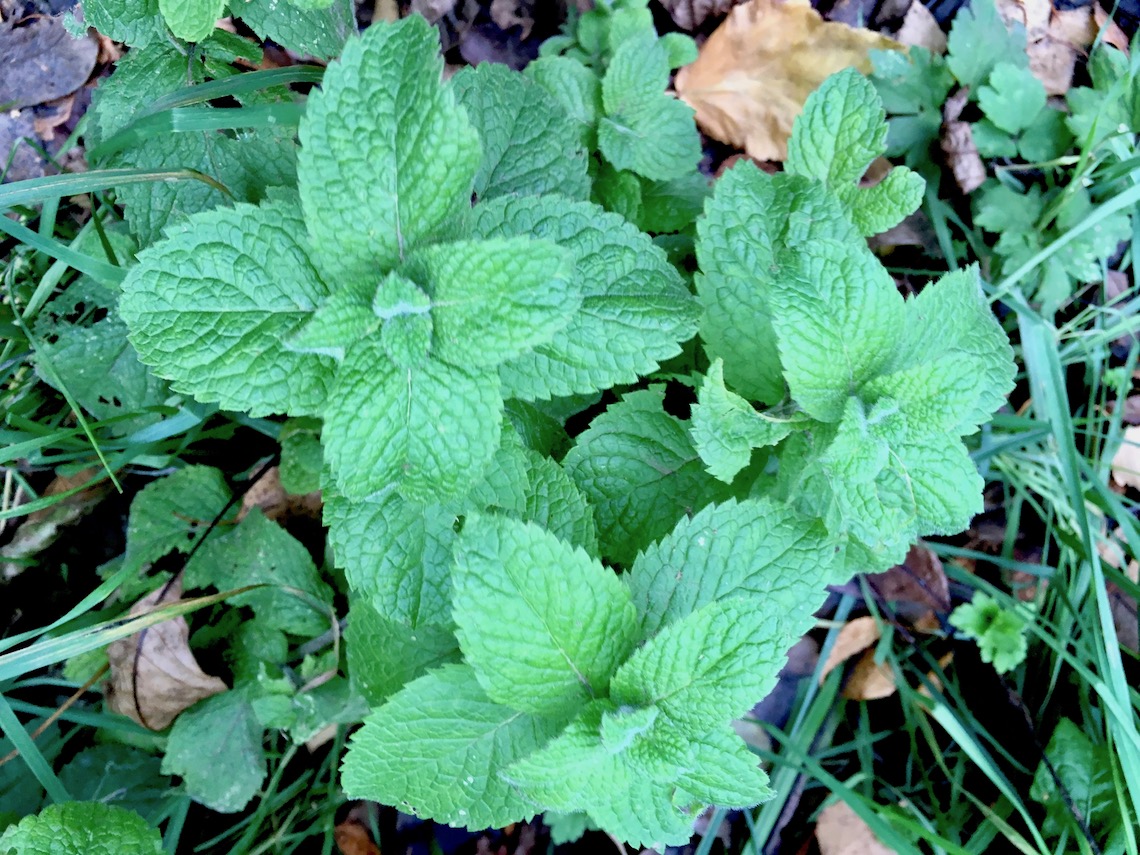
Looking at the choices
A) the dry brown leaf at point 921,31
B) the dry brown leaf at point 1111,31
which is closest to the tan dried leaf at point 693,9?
the dry brown leaf at point 921,31

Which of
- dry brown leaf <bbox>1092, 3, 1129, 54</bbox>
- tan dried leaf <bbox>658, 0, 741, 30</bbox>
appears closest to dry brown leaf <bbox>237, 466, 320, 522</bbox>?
tan dried leaf <bbox>658, 0, 741, 30</bbox>

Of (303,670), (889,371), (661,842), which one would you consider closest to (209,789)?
(303,670)

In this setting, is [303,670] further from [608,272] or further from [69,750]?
[608,272]

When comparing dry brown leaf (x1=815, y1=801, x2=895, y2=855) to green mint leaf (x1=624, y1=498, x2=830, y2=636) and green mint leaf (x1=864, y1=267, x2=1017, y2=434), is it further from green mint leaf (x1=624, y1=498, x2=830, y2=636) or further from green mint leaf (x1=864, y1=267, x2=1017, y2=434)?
green mint leaf (x1=864, y1=267, x2=1017, y2=434)

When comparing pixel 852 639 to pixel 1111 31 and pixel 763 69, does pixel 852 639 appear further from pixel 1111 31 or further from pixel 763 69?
pixel 1111 31

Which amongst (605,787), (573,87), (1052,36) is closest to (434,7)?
(573,87)

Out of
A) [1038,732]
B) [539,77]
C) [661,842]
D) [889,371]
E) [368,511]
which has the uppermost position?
[539,77]
